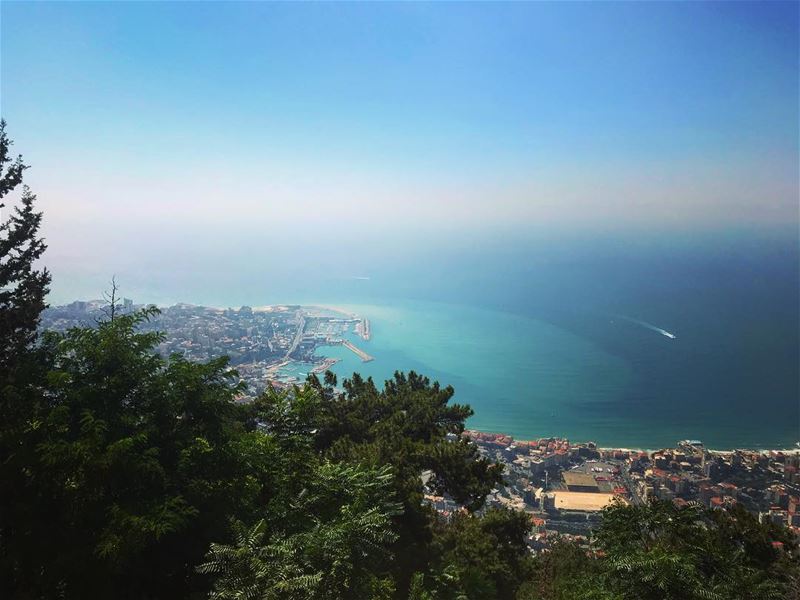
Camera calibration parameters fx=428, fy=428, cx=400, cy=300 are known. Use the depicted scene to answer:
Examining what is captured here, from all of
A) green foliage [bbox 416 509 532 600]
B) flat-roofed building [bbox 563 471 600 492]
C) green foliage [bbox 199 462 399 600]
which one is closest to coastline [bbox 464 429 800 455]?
flat-roofed building [bbox 563 471 600 492]

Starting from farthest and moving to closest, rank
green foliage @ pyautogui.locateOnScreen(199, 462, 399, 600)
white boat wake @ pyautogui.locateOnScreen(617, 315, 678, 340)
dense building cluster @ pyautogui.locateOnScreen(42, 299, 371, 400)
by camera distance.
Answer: white boat wake @ pyautogui.locateOnScreen(617, 315, 678, 340) < dense building cluster @ pyautogui.locateOnScreen(42, 299, 371, 400) < green foliage @ pyautogui.locateOnScreen(199, 462, 399, 600)

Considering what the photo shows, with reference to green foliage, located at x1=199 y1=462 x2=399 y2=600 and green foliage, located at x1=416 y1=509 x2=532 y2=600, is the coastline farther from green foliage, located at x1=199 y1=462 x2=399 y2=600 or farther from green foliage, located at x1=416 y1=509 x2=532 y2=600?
green foliage, located at x1=199 y1=462 x2=399 y2=600

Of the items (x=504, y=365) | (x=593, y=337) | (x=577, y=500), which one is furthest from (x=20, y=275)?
(x=593, y=337)

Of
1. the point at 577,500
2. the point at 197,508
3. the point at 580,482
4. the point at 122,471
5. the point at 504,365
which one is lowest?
the point at 577,500

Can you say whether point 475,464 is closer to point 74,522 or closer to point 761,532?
point 761,532

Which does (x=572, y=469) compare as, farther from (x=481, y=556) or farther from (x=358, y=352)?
(x=358, y=352)

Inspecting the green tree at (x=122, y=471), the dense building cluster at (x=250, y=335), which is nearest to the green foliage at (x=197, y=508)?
the green tree at (x=122, y=471)

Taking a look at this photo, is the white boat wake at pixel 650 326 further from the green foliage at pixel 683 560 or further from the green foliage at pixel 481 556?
the green foliage at pixel 683 560
